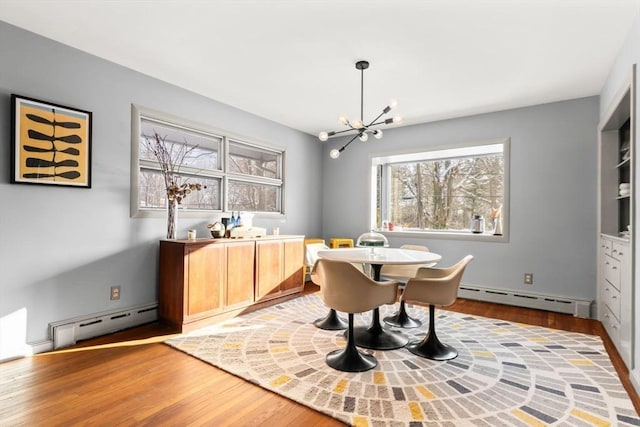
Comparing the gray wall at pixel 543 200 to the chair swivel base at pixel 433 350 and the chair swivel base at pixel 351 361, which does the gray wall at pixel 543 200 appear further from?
the chair swivel base at pixel 351 361

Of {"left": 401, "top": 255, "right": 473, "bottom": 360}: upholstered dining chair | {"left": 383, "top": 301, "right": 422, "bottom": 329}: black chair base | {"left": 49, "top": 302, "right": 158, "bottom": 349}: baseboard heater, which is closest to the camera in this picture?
{"left": 401, "top": 255, "right": 473, "bottom": 360}: upholstered dining chair

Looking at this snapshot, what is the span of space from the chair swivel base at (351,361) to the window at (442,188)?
9.75 feet

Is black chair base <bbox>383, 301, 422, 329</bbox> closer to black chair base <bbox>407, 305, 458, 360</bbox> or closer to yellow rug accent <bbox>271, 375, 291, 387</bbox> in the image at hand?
black chair base <bbox>407, 305, 458, 360</bbox>

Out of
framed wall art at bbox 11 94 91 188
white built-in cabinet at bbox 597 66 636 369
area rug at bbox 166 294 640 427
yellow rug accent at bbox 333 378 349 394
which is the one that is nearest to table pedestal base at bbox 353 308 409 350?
area rug at bbox 166 294 640 427

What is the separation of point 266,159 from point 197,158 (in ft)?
4.08

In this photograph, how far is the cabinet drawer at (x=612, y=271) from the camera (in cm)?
286

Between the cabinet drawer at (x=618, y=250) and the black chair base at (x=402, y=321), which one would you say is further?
the black chair base at (x=402, y=321)

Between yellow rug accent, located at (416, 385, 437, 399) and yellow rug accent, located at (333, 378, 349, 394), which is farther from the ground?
yellow rug accent, located at (416, 385, 437, 399)

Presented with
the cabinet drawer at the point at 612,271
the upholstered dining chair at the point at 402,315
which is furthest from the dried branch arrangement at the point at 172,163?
the cabinet drawer at the point at 612,271

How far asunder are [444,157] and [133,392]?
4.89 metres

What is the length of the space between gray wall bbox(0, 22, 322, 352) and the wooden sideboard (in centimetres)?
32

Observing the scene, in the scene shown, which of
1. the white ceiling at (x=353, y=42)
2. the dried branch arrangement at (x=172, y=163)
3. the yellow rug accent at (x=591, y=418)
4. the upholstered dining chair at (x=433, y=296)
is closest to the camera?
the yellow rug accent at (x=591, y=418)

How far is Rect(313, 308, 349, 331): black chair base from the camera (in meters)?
3.32

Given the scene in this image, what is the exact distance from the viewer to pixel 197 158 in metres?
4.04
